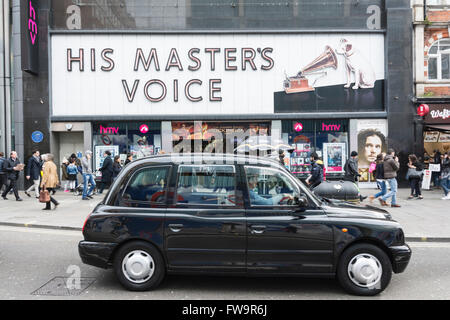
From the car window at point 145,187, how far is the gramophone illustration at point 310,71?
1376 centimetres

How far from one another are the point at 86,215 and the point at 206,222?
700cm

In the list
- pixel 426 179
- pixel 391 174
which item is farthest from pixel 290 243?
pixel 426 179

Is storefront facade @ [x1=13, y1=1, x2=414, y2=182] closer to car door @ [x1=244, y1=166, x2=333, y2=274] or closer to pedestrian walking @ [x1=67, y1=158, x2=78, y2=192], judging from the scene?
pedestrian walking @ [x1=67, y1=158, x2=78, y2=192]

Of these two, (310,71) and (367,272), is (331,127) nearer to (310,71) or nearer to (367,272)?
(310,71)

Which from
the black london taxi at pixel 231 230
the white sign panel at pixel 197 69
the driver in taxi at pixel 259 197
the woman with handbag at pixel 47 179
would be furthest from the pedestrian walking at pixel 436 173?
the woman with handbag at pixel 47 179

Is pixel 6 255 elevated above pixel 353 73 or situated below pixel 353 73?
below

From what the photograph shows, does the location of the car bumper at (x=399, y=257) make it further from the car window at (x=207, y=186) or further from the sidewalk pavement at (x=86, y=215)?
the sidewalk pavement at (x=86, y=215)

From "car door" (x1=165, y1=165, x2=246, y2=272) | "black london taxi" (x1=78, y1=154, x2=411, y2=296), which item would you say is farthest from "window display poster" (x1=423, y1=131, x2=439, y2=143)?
"car door" (x1=165, y1=165, x2=246, y2=272)

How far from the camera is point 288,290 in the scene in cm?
516

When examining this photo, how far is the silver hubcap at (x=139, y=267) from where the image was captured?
5.05 m

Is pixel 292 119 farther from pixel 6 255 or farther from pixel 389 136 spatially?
pixel 6 255
